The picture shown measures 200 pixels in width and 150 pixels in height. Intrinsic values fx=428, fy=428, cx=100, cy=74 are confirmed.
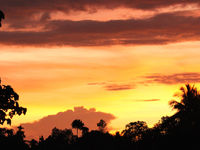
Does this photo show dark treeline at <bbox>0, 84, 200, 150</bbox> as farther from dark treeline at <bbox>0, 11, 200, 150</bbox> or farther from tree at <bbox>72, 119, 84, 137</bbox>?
tree at <bbox>72, 119, 84, 137</bbox>

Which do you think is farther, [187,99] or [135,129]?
[135,129]

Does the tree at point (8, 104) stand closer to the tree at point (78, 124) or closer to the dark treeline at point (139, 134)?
the dark treeline at point (139, 134)

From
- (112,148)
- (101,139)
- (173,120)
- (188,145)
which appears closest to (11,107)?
(188,145)

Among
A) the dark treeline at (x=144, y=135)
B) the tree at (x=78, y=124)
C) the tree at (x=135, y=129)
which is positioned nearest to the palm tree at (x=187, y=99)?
the dark treeline at (x=144, y=135)

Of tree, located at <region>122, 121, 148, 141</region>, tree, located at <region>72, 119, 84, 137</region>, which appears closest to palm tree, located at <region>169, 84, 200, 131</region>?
tree, located at <region>122, 121, 148, 141</region>

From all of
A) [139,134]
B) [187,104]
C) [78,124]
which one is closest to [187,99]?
[187,104]

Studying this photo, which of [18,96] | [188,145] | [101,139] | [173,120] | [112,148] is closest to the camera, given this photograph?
[18,96]

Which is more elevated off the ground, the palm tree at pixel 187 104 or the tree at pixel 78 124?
the tree at pixel 78 124

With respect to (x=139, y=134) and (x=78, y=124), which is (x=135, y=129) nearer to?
(x=139, y=134)

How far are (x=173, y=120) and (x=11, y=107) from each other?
38.9 metres

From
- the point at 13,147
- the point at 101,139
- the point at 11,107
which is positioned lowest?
the point at 13,147

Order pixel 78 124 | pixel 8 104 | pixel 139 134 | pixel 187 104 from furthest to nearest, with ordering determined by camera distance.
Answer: pixel 78 124
pixel 139 134
pixel 187 104
pixel 8 104

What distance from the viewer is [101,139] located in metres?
70.6

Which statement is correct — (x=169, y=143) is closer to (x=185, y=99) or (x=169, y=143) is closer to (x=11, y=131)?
(x=185, y=99)
